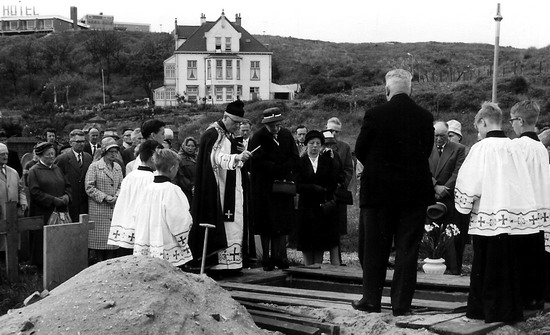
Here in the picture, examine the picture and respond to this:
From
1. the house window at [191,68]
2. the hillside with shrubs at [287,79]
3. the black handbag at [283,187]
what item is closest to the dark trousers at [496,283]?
the black handbag at [283,187]

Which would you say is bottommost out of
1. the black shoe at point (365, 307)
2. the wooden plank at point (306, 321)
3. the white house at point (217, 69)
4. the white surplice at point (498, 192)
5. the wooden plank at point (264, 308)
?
the wooden plank at point (264, 308)

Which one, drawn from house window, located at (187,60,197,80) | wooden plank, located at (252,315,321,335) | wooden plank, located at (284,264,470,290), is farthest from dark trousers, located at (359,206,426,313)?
house window, located at (187,60,197,80)

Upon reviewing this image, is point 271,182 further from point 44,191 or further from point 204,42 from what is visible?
point 204,42

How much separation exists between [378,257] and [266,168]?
313 centimetres

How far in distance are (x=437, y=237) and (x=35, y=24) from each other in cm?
15404

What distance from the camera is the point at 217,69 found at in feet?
267

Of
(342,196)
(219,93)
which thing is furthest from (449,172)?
(219,93)

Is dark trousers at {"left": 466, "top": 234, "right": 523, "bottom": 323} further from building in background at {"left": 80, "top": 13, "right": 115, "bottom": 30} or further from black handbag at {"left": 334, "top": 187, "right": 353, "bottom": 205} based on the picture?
building in background at {"left": 80, "top": 13, "right": 115, "bottom": 30}

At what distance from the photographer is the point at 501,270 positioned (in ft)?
21.9

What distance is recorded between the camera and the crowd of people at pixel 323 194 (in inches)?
267

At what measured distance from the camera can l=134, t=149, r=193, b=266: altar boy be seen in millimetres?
8133

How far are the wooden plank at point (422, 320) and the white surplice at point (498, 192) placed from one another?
797mm

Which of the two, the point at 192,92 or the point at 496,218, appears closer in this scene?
the point at 496,218

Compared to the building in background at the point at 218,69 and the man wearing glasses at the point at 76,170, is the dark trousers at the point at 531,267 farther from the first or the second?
the building in background at the point at 218,69
